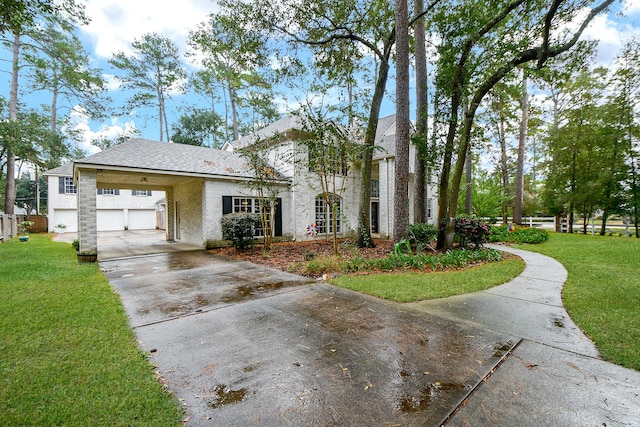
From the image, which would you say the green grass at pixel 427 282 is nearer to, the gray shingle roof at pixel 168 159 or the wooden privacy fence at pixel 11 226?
the gray shingle roof at pixel 168 159

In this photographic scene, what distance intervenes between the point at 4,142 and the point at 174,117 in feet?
38.2

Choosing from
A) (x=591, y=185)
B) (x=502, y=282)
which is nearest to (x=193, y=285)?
(x=502, y=282)

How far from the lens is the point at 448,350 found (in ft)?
9.54

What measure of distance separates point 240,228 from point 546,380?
29.8ft

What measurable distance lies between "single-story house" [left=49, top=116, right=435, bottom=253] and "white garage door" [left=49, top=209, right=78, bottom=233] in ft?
35.0

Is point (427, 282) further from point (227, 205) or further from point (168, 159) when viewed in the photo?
point (168, 159)

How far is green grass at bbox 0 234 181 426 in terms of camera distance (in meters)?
1.99

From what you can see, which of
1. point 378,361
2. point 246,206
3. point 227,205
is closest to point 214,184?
point 227,205

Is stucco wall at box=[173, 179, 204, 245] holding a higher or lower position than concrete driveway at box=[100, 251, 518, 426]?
higher

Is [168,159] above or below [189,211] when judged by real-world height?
above

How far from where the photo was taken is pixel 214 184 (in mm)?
11250

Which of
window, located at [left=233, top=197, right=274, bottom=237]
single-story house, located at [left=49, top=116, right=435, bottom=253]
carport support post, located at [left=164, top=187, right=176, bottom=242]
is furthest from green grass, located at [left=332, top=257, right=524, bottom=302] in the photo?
carport support post, located at [left=164, top=187, right=176, bottom=242]

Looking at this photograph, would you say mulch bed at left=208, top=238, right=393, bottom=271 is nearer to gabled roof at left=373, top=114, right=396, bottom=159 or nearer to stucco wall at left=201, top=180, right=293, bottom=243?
stucco wall at left=201, top=180, right=293, bottom=243

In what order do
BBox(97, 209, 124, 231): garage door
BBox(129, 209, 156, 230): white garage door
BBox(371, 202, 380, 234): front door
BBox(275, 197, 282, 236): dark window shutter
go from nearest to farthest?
BBox(275, 197, 282, 236): dark window shutter → BBox(371, 202, 380, 234): front door → BBox(97, 209, 124, 231): garage door → BBox(129, 209, 156, 230): white garage door
